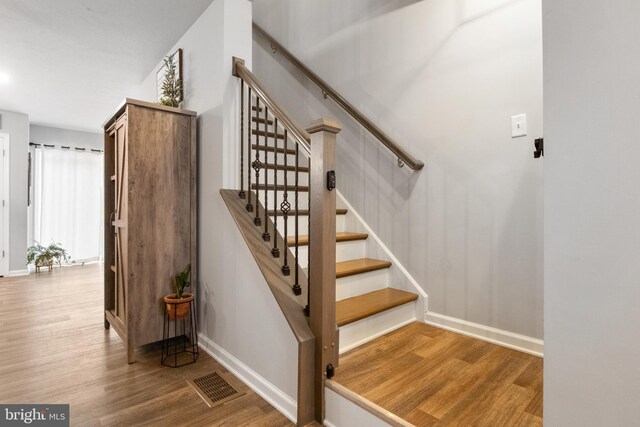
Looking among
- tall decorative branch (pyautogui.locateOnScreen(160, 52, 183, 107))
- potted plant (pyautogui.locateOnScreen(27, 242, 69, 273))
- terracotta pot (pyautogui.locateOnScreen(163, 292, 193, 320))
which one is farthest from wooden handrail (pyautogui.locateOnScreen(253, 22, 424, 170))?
potted plant (pyautogui.locateOnScreen(27, 242, 69, 273))

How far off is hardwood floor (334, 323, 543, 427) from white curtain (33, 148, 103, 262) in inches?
250

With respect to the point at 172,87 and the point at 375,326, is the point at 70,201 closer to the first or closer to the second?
the point at 172,87

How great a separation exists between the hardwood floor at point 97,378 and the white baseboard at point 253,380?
1.3 inches

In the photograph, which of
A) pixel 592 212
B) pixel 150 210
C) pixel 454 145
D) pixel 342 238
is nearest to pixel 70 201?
pixel 150 210

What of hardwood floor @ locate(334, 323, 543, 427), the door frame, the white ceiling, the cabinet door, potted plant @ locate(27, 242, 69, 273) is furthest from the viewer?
potted plant @ locate(27, 242, 69, 273)

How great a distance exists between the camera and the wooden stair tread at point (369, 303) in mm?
1822

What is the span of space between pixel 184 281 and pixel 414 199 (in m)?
1.71

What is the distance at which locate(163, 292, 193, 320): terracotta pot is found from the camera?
2.13 metres

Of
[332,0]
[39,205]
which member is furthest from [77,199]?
[332,0]

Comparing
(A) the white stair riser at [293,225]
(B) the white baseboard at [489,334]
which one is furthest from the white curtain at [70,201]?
(B) the white baseboard at [489,334]

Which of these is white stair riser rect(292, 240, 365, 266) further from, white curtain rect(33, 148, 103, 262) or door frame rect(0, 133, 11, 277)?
white curtain rect(33, 148, 103, 262)

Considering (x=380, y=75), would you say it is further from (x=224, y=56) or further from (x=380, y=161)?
(x=224, y=56)

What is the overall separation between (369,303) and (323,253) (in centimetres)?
73

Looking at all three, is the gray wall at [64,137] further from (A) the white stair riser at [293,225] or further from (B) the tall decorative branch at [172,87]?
(A) the white stair riser at [293,225]
